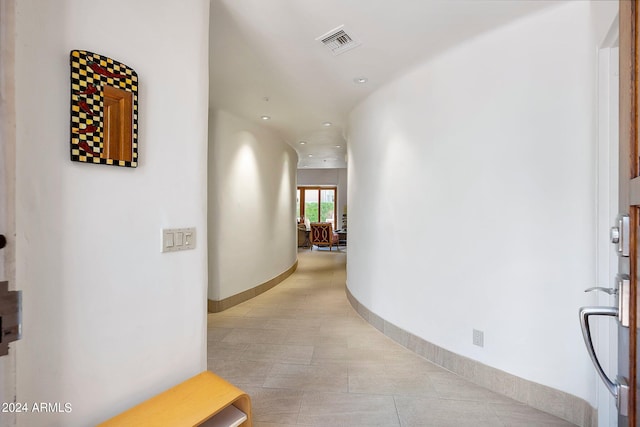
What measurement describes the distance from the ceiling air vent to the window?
9.44 meters

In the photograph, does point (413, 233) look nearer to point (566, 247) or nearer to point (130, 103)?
point (566, 247)

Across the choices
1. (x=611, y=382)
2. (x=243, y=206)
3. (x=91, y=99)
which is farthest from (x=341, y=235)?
(x=611, y=382)

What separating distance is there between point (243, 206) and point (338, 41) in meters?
2.67

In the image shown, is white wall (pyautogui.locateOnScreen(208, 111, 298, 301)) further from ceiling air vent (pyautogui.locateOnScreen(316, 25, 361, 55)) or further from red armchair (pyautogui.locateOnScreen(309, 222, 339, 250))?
red armchair (pyautogui.locateOnScreen(309, 222, 339, 250))

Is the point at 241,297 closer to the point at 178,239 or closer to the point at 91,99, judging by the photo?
the point at 178,239

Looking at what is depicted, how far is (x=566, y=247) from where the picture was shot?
5.69ft

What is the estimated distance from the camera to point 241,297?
13.3 feet

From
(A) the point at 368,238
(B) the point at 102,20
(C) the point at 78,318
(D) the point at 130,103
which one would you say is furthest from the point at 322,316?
(B) the point at 102,20

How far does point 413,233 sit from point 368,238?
796 mm

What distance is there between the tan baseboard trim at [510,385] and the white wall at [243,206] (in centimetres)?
239

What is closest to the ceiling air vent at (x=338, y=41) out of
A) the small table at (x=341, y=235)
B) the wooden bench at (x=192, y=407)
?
the wooden bench at (x=192, y=407)

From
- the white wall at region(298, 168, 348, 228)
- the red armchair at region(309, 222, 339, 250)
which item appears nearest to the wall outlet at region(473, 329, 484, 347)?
the red armchair at region(309, 222, 339, 250)

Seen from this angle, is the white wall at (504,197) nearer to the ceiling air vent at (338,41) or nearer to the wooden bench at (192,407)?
the ceiling air vent at (338,41)

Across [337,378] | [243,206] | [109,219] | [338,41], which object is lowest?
[337,378]
